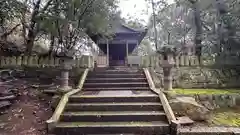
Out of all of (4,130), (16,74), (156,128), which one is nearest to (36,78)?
(16,74)

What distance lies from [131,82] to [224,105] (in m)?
3.06

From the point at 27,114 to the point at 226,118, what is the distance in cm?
498

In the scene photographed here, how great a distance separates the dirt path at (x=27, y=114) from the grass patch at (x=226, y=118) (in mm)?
3911

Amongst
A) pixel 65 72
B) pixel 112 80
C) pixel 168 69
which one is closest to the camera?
pixel 168 69

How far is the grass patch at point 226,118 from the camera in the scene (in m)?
4.70

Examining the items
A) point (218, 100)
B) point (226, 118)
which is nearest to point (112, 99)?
point (226, 118)

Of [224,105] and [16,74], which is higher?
[16,74]

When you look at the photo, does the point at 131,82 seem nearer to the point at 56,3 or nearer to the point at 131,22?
the point at 56,3

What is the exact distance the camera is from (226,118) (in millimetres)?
5219

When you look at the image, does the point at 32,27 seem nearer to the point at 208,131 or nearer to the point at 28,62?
the point at 28,62

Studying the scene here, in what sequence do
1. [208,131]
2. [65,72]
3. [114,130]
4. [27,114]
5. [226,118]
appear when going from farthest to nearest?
1. [65,72]
2. [226,118]
3. [27,114]
4. [114,130]
5. [208,131]

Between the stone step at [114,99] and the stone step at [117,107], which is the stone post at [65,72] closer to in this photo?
the stone step at [114,99]

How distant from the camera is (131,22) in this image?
63.4 feet

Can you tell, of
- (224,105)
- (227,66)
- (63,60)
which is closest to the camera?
(63,60)
